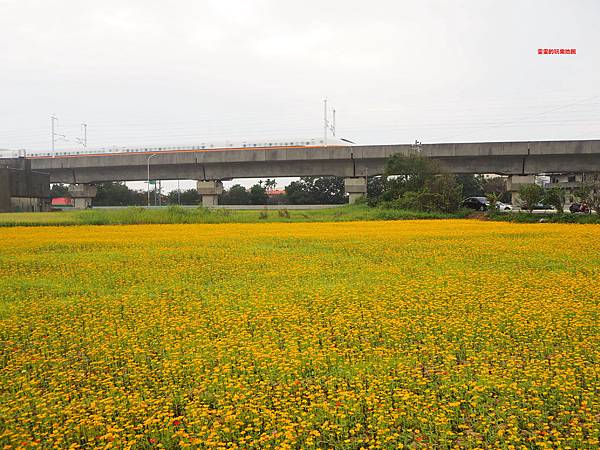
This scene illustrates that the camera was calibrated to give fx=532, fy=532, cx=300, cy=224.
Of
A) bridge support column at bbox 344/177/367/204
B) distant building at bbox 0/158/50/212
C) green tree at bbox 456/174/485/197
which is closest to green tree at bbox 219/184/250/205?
distant building at bbox 0/158/50/212

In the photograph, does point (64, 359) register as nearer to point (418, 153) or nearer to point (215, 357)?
point (215, 357)

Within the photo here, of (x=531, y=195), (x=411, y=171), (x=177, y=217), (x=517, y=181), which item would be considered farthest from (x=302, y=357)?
(x=517, y=181)

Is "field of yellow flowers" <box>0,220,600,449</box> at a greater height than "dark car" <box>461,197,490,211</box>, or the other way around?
"dark car" <box>461,197,490,211</box>

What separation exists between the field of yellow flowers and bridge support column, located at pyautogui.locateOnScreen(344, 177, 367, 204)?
33.7m

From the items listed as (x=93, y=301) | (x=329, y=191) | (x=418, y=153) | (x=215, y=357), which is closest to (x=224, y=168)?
(x=418, y=153)

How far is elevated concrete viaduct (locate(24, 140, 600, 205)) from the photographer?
→ 41.0 metres

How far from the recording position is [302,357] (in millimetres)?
5398

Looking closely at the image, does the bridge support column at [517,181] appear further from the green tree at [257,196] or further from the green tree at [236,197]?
the green tree at [236,197]

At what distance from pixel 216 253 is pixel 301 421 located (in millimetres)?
10700

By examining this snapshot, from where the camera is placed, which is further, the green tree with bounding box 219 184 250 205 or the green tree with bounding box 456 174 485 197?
the green tree with bounding box 219 184 250 205

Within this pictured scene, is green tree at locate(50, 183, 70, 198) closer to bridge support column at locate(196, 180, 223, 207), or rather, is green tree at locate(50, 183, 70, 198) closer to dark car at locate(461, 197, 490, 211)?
bridge support column at locate(196, 180, 223, 207)

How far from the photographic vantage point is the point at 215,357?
547cm

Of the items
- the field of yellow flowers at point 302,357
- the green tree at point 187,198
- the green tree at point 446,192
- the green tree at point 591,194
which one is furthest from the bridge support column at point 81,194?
the field of yellow flowers at point 302,357

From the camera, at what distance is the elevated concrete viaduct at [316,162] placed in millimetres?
40969
